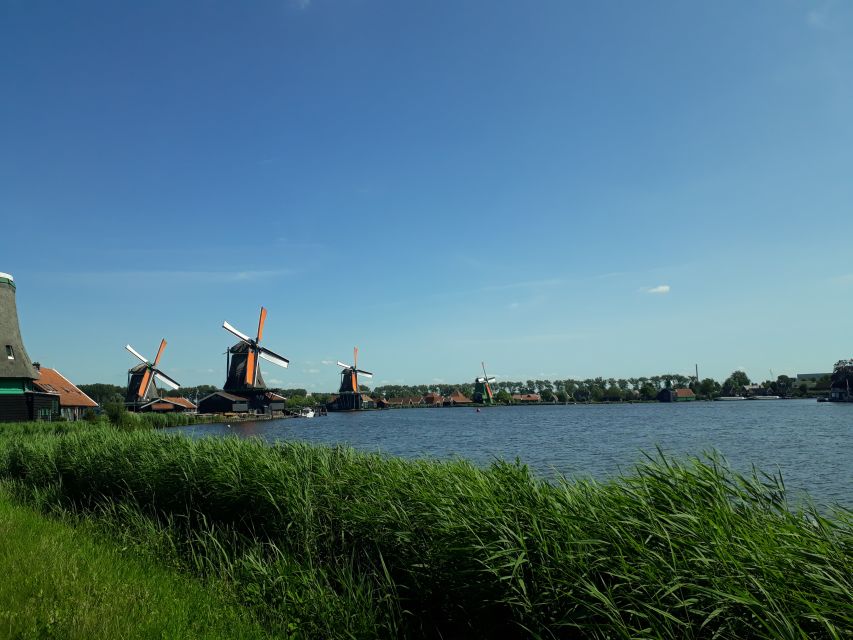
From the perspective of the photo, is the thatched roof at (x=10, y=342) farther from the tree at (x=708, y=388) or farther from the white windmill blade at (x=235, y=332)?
the tree at (x=708, y=388)

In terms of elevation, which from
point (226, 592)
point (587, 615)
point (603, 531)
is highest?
point (603, 531)

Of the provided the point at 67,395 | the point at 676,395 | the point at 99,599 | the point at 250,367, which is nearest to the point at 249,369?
the point at 250,367

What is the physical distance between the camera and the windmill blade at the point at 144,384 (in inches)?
2726

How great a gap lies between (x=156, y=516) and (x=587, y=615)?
737 cm

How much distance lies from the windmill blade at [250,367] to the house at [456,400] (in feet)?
251

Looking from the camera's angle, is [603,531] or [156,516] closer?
[603,531]

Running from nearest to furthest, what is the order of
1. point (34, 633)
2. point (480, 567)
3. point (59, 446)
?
point (34, 633), point (480, 567), point (59, 446)

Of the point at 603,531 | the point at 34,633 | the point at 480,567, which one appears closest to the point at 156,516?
the point at 34,633

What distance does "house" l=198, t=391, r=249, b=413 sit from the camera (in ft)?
234

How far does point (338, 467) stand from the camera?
26.0 feet

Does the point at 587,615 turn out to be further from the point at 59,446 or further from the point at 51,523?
the point at 59,446

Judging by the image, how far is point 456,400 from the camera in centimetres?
14238

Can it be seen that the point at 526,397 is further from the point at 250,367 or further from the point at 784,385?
the point at 250,367

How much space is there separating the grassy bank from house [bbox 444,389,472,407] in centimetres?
13471
